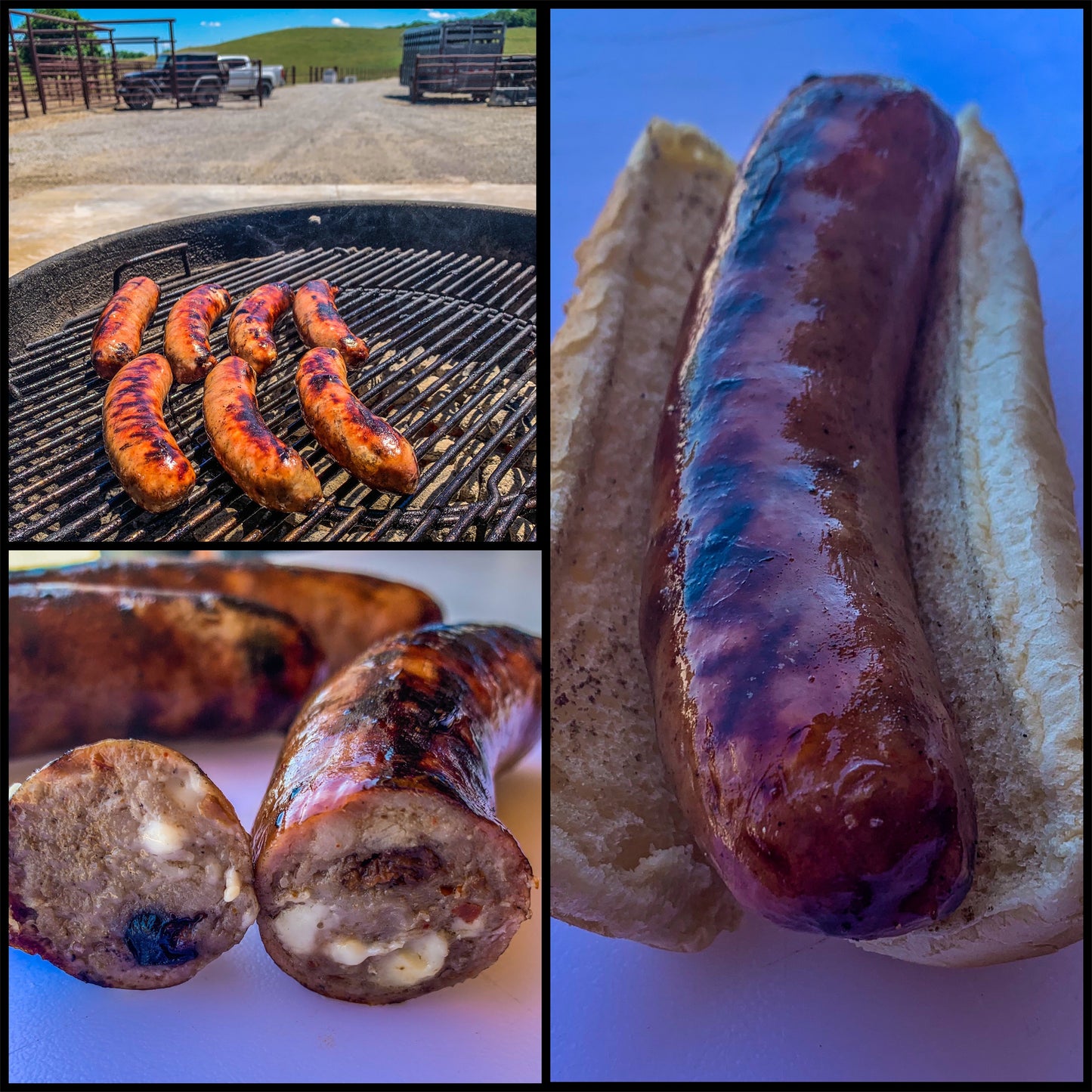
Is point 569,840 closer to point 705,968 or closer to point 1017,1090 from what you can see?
point 705,968

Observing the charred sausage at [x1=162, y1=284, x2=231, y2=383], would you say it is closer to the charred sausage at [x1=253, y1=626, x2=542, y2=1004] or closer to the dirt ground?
the dirt ground

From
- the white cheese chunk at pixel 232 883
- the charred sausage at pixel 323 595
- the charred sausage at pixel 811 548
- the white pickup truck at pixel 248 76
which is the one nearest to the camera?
the charred sausage at pixel 811 548

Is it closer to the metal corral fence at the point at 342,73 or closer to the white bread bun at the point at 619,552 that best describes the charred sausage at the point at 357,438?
the white bread bun at the point at 619,552

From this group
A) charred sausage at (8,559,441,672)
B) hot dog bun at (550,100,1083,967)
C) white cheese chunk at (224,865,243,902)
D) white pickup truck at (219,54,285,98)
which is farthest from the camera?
white pickup truck at (219,54,285,98)

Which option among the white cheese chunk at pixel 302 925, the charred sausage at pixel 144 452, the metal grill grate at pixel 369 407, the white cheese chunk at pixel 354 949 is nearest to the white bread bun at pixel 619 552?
the metal grill grate at pixel 369 407

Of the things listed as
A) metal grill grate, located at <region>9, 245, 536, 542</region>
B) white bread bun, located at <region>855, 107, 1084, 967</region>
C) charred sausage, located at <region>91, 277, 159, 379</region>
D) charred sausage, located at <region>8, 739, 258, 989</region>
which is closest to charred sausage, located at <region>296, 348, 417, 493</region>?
metal grill grate, located at <region>9, 245, 536, 542</region>

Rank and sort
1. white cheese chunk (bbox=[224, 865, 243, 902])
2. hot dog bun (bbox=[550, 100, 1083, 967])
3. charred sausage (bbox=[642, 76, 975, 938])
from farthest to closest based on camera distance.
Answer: hot dog bun (bbox=[550, 100, 1083, 967]) < white cheese chunk (bbox=[224, 865, 243, 902]) < charred sausage (bbox=[642, 76, 975, 938])

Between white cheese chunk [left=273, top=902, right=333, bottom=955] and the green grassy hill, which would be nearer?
white cheese chunk [left=273, top=902, right=333, bottom=955]
